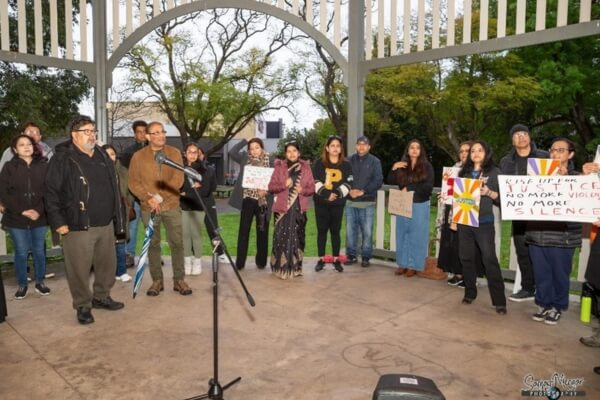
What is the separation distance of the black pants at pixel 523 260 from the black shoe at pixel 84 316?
13.3ft

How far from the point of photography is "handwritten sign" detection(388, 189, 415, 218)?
5.95m

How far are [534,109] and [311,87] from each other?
11393 millimetres

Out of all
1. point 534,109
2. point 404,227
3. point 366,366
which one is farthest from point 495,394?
point 534,109

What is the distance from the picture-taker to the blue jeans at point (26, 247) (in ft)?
16.8

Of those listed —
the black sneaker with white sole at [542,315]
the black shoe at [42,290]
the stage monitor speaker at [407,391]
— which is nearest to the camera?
the stage monitor speaker at [407,391]

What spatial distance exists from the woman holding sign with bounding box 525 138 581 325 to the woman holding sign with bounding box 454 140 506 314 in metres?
0.33

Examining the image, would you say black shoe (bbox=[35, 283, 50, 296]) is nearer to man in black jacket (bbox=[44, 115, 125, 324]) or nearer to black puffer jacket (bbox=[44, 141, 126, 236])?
man in black jacket (bbox=[44, 115, 125, 324])

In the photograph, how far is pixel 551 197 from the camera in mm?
3898

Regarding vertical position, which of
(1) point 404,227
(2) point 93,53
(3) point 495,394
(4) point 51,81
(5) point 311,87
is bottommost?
(3) point 495,394

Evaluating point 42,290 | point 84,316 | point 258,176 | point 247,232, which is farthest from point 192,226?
point 84,316

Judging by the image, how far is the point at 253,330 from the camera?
4.20 m

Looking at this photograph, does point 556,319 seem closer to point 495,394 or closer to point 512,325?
point 512,325

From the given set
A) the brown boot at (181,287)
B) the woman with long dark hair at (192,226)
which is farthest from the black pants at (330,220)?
the brown boot at (181,287)

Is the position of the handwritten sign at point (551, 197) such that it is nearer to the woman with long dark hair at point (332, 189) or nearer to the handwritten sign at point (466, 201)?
the handwritten sign at point (466, 201)
